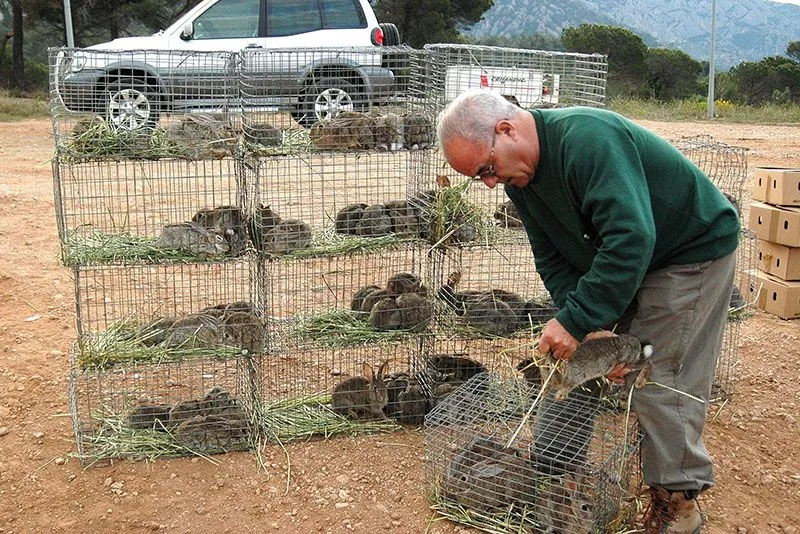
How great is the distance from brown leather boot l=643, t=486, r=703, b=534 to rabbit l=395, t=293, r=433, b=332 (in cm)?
189

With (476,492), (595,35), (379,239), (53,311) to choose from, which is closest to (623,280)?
(476,492)

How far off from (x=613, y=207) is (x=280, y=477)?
2.67 m

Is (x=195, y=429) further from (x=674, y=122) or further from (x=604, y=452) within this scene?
(x=674, y=122)

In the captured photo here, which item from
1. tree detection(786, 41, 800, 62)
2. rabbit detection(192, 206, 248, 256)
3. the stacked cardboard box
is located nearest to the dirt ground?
the stacked cardboard box

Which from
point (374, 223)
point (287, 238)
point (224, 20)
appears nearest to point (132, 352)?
point (287, 238)

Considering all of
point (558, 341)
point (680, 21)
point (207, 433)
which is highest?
point (680, 21)

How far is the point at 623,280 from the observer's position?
3.30 meters

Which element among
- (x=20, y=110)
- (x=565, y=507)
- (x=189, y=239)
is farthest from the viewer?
(x=20, y=110)

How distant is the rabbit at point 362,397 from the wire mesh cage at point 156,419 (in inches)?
22.9

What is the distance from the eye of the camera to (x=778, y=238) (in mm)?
7391

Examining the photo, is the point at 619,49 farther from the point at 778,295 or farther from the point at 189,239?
the point at 189,239

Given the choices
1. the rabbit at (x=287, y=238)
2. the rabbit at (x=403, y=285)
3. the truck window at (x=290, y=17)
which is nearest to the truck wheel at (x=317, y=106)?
the rabbit at (x=287, y=238)

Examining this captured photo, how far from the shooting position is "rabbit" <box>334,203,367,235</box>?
5562mm

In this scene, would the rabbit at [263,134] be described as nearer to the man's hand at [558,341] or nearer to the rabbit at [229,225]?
the rabbit at [229,225]
